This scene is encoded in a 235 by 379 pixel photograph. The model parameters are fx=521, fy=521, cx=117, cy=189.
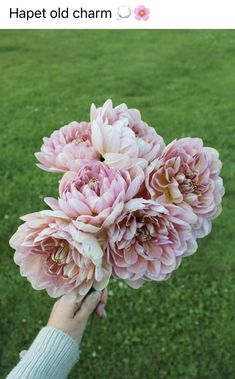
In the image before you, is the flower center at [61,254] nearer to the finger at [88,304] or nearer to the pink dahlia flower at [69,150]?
the pink dahlia flower at [69,150]

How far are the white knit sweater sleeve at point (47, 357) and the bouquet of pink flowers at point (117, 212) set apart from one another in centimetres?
39

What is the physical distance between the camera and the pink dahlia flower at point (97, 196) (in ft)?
3.09

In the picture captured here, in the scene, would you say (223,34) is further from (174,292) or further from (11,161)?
(174,292)

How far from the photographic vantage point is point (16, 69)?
5.09 meters

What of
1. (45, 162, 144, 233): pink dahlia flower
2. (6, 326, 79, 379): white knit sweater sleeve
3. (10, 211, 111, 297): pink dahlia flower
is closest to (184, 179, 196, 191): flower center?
(45, 162, 144, 233): pink dahlia flower

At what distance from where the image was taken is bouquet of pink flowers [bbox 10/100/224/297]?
3.13ft


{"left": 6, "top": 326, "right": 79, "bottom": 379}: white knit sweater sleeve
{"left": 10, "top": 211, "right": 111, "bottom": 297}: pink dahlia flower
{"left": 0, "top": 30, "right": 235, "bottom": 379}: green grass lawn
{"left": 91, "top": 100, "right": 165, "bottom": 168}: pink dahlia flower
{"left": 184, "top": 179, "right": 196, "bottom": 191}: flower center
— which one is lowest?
{"left": 0, "top": 30, "right": 235, "bottom": 379}: green grass lawn

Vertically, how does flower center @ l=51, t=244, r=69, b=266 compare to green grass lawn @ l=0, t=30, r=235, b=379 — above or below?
above

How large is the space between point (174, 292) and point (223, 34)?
12.9 ft

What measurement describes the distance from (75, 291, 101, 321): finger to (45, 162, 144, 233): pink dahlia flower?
1.17ft

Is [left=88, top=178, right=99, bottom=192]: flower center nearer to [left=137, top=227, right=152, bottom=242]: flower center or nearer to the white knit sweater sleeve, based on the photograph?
[left=137, top=227, right=152, bottom=242]: flower center

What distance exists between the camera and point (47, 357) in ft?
4.58


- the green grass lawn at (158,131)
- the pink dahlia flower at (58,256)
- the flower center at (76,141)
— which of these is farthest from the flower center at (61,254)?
the green grass lawn at (158,131)

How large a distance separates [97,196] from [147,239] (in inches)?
5.3
